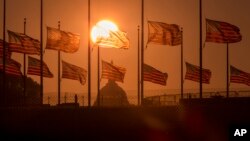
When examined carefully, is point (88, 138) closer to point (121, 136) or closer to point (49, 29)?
point (121, 136)

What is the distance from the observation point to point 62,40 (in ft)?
179

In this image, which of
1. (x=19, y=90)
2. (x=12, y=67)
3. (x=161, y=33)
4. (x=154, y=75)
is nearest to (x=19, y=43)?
(x=12, y=67)

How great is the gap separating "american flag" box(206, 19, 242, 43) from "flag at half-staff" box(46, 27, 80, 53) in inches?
378

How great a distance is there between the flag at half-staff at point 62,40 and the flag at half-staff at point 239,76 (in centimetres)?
1311

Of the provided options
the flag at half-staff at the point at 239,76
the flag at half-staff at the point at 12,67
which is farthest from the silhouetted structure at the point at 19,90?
the flag at half-staff at the point at 239,76

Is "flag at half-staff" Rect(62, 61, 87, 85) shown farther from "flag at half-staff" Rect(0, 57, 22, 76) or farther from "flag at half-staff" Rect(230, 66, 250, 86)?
→ "flag at half-staff" Rect(230, 66, 250, 86)

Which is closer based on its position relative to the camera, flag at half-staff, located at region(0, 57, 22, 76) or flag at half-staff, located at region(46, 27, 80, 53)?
flag at half-staff, located at region(46, 27, 80, 53)

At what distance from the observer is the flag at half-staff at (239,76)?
5866 centimetres

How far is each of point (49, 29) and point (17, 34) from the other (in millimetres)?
2325

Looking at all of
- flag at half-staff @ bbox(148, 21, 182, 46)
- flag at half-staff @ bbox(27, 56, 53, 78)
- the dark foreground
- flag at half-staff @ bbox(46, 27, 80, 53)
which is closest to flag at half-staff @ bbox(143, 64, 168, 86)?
flag at half-staff @ bbox(148, 21, 182, 46)

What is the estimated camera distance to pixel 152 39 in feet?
173

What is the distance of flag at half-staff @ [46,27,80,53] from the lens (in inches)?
2148

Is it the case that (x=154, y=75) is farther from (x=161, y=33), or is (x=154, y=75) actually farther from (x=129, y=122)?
(x=129, y=122)

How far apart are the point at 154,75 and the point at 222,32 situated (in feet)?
24.5
